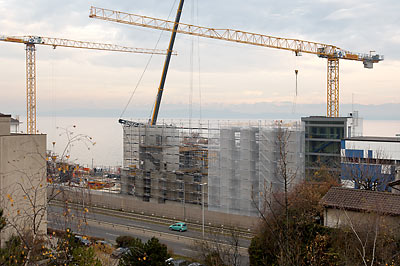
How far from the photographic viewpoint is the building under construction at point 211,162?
28.5m

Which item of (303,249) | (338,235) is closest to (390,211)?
(338,235)

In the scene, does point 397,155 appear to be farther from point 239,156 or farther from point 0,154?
point 0,154

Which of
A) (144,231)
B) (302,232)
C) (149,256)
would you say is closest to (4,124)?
(149,256)

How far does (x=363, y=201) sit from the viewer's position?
51.0 feet

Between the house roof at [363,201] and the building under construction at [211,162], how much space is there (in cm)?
857

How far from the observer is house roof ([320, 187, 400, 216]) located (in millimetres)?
14805

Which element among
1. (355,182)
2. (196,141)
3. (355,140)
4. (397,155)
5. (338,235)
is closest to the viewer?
(338,235)

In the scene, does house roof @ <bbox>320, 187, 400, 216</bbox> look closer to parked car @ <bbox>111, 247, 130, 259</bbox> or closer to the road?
the road

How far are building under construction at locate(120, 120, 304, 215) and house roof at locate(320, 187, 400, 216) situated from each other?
8.57 m

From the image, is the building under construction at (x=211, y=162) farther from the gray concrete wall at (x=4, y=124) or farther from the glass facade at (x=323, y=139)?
the gray concrete wall at (x=4, y=124)

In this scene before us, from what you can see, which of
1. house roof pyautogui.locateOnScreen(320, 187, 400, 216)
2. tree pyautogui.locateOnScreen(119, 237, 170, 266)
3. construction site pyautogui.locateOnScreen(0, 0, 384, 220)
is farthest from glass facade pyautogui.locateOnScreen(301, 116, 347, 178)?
tree pyautogui.locateOnScreen(119, 237, 170, 266)

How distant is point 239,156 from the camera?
2978cm

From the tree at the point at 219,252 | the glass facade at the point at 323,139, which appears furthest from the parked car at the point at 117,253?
the glass facade at the point at 323,139

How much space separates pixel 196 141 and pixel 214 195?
10307mm
